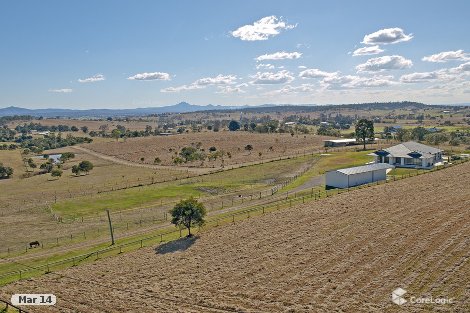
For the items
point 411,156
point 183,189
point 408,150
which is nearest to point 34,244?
point 183,189

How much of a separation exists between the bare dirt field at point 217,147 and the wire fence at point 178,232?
49.6 m

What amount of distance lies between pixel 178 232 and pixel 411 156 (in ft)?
179

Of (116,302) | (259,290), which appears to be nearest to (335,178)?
(259,290)

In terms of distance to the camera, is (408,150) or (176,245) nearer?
(176,245)

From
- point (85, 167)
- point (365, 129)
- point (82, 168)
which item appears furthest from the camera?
point (365, 129)

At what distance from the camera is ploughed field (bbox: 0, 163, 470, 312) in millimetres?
29297

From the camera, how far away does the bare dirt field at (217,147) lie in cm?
12463

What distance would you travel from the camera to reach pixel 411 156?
84.2 meters

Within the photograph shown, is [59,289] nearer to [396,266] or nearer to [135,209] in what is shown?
A: [396,266]

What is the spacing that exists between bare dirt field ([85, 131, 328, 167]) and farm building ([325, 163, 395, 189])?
147ft

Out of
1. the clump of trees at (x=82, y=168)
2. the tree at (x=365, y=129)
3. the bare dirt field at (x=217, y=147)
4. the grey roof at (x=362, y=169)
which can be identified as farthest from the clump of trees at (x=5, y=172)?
the tree at (x=365, y=129)

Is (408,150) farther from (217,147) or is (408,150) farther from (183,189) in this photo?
(217,147)

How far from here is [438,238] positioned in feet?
127

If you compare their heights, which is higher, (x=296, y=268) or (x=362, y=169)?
(x=362, y=169)
